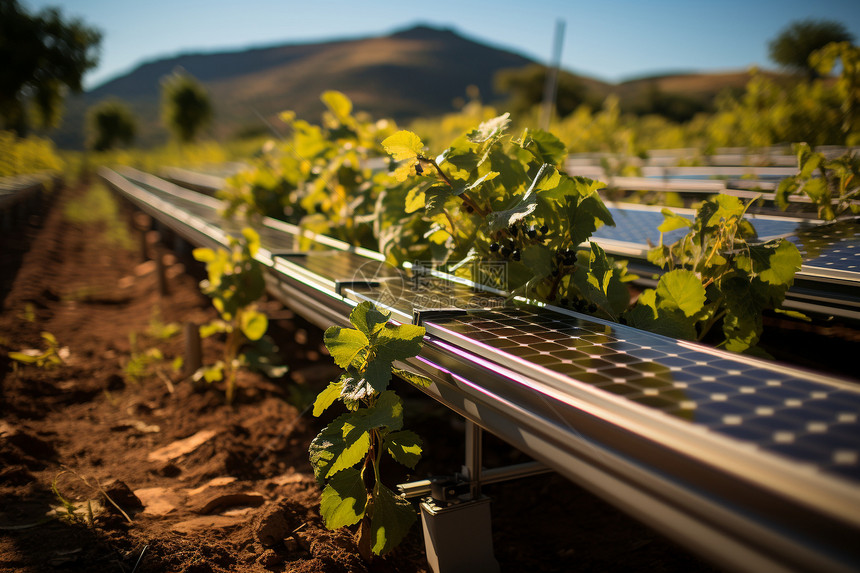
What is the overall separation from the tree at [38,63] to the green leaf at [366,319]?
40.6 m

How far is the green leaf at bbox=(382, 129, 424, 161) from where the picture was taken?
1349 millimetres

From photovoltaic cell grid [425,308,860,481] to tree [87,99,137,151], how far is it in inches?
2992

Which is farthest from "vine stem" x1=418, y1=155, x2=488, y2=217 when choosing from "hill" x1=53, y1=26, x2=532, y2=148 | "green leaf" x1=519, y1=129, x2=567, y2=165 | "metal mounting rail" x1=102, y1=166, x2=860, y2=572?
"hill" x1=53, y1=26, x2=532, y2=148

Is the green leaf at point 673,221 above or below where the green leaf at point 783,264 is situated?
above

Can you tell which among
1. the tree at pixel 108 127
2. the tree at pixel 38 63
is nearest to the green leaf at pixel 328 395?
the tree at pixel 38 63

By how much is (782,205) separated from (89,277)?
6875 mm

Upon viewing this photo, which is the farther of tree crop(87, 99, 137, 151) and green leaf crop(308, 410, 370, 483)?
tree crop(87, 99, 137, 151)

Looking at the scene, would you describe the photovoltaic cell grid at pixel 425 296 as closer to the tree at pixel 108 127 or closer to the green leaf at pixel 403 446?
the green leaf at pixel 403 446

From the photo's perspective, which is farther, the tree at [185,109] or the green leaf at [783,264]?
the tree at [185,109]

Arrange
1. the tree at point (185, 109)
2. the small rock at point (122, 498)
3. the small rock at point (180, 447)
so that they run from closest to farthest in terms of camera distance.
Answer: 1. the small rock at point (122, 498)
2. the small rock at point (180, 447)
3. the tree at point (185, 109)

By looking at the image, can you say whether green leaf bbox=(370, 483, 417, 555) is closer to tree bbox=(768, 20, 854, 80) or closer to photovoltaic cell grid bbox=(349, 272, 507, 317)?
photovoltaic cell grid bbox=(349, 272, 507, 317)

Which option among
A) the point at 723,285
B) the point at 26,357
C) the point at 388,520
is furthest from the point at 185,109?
the point at 723,285

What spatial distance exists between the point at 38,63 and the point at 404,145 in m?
47.4

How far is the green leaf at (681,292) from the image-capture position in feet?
4.07
